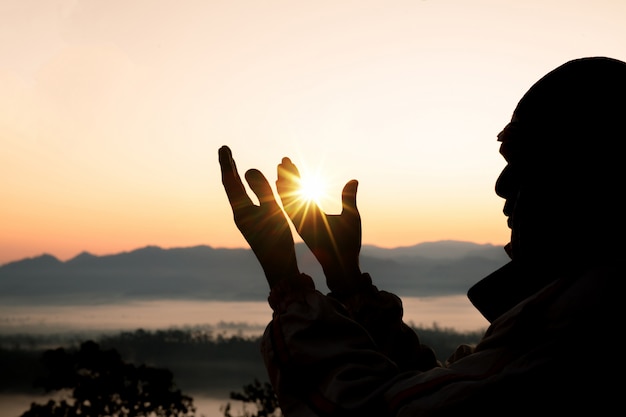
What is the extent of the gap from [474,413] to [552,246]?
48 centimetres

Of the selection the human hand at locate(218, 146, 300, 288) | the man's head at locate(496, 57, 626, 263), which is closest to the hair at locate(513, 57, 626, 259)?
the man's head at locate(496, 57, 626, 263)

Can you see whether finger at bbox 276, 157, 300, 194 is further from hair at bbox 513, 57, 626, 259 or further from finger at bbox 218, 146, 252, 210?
hair at bbox 513, 57, 626, 259

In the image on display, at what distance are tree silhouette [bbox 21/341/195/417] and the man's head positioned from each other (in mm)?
20349

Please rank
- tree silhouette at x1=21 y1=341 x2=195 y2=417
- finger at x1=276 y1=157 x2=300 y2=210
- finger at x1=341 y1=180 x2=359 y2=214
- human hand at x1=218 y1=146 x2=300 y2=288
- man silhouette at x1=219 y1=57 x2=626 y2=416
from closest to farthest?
man silhouette at x1=219 y1=57 x2=626 y2=416 < human hand at x1=218 y1=146 x2=300 y2=288 < finger at x1=276 y1=157 x2=300 y2=210 < finger at x1=341 y1=180 x2=359 y2=214 < tree silhouette at x1=21 y1=341 x2=195 y2=417

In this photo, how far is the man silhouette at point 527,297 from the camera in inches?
51.0

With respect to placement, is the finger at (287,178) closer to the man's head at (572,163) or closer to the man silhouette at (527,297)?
the man silhouette at (527,297)

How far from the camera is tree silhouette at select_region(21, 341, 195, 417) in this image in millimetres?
20359

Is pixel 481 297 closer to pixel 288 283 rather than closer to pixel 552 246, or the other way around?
pixel 552 246

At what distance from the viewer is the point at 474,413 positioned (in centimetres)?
129

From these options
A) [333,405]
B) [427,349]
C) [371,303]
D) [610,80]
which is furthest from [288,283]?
[610,80]

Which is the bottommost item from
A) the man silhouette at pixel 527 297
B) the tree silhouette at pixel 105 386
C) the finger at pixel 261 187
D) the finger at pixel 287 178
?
the tree silhouette at pixel 105 386

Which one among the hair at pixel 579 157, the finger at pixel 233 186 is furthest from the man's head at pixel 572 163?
the finger at pixel 233 186

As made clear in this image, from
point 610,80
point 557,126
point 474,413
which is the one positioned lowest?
point 474,413

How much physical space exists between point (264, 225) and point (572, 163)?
2.68ft
